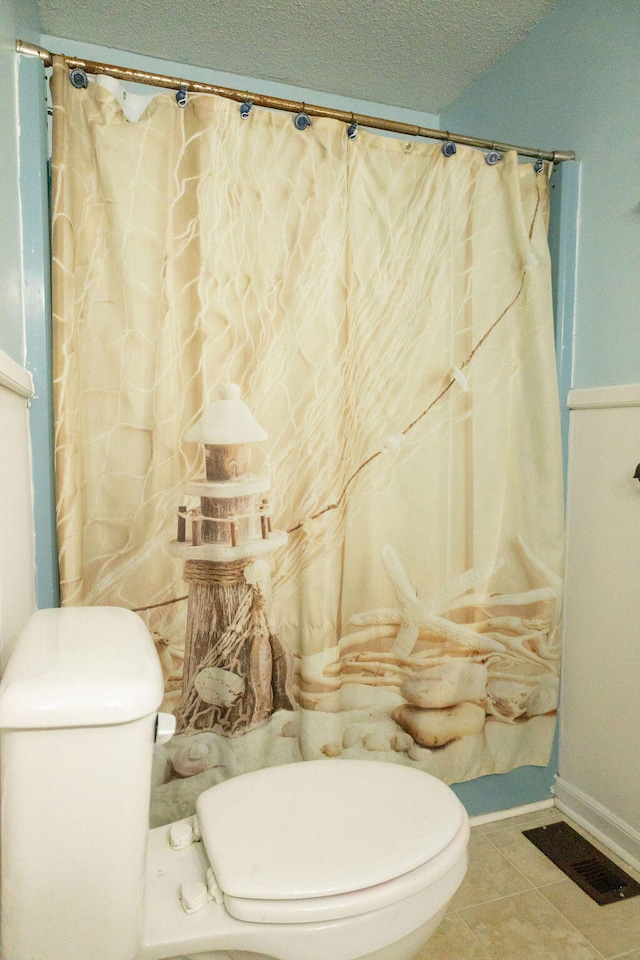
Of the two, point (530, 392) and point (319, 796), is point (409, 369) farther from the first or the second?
point (319, 796)

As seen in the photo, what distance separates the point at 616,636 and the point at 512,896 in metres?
0.67

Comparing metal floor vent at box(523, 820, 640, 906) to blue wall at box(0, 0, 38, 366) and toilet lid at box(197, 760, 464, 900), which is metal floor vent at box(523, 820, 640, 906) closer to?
toilet lid at box(197, 760, 464, 900)

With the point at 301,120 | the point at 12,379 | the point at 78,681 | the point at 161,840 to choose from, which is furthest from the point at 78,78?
the point at 161,840

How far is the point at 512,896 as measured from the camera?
1362 mm

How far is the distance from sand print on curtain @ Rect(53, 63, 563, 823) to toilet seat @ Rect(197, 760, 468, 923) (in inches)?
15.0

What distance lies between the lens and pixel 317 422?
1380 mm

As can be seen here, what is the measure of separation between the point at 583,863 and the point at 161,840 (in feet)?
3.61

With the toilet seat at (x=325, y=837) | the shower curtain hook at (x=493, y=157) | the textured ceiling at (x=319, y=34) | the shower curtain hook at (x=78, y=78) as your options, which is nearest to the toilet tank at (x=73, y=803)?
the toilet seat at (x=325, y=837)

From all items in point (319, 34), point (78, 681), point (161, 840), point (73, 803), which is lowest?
point (161, 840)

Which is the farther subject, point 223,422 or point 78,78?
point 223,422

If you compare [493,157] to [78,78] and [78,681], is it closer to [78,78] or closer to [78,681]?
[78,78]

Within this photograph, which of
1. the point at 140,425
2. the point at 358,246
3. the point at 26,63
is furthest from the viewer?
the point at 358,246

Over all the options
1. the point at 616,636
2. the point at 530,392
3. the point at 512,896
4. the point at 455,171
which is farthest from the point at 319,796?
the point at 455,171

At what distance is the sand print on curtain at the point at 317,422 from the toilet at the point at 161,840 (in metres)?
0.37
